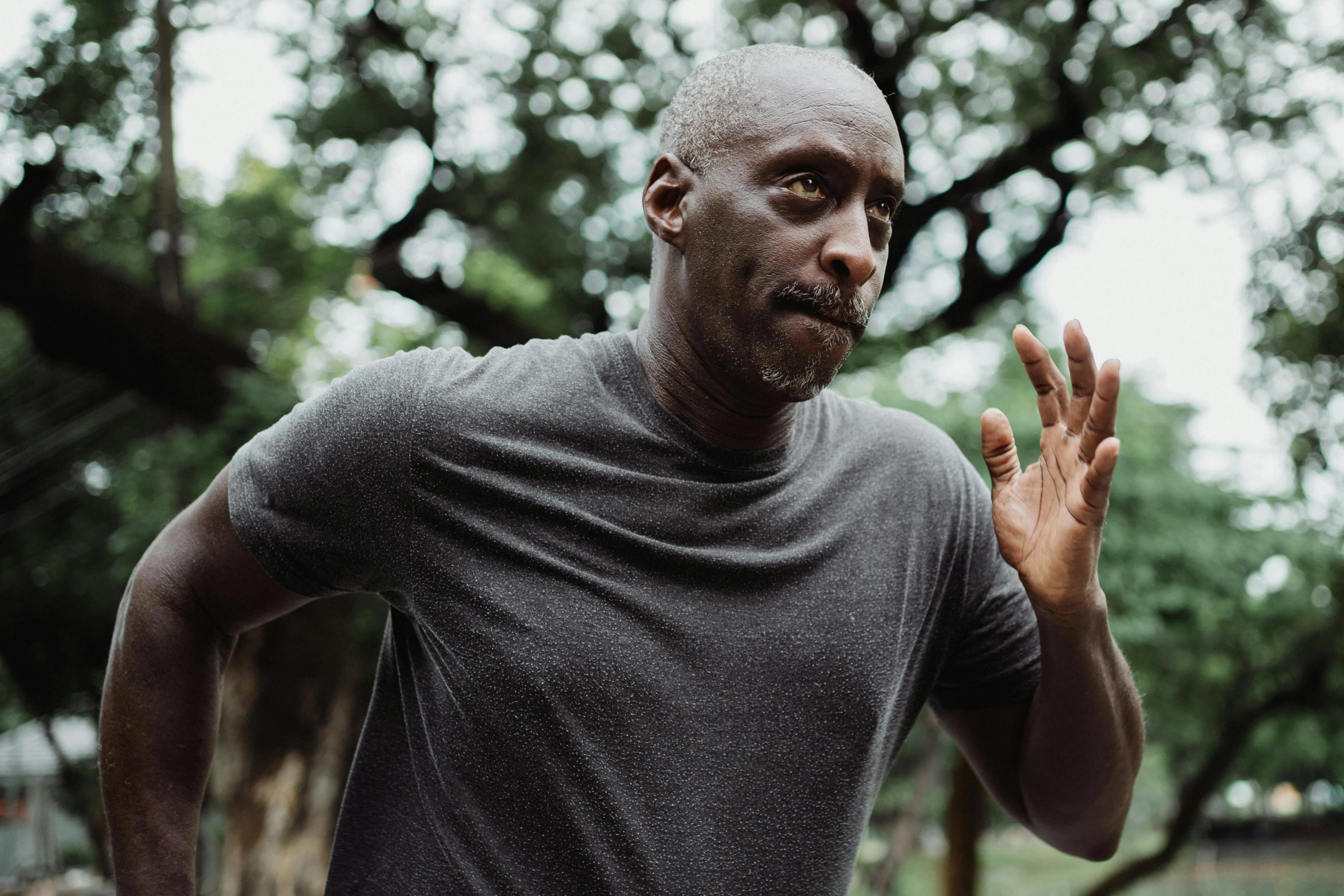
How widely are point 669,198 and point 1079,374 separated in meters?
0.63

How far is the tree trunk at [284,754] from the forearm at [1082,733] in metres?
6.16

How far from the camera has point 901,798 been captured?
72.2 ft

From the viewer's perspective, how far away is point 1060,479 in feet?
5.19

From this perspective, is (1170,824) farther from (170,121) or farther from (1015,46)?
(170,121)

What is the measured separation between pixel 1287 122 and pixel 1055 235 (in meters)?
2.08

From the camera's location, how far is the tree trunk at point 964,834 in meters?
10.5

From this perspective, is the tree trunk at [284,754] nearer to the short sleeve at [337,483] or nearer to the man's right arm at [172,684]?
the man's right arm at [172,684]

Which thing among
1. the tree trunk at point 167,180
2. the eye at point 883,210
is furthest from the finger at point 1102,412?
the tree trunk at point 167,180

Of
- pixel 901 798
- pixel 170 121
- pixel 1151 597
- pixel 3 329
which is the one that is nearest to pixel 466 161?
pixel 170 121

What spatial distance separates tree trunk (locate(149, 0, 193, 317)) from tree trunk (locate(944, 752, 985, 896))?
25.0ft

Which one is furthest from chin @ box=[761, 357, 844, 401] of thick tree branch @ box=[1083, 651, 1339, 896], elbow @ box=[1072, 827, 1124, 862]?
thick tree branch @ box=[1083, 651, 1339, 896]

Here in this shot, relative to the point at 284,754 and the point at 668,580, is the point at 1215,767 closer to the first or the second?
the point at 284,754

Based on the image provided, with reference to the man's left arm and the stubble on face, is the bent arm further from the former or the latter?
the stubble on face

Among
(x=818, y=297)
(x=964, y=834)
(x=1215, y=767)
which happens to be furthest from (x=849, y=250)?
(x=1215, y=767)
